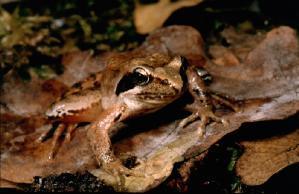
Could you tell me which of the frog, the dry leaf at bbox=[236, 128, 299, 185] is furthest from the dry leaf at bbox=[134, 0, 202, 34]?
the dry leaf at bbox=[236, 128, 299, 185]

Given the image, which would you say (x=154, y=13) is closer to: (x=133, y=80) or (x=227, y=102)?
(x=133, y=80)

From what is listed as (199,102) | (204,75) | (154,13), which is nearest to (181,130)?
(199,102)

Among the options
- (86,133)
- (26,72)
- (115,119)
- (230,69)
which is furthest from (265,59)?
(26,72)

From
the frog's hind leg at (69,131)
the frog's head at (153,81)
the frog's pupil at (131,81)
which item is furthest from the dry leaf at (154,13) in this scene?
the frog's hind leg at (69,131)

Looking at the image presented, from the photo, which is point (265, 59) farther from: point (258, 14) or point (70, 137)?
point (70, 137)

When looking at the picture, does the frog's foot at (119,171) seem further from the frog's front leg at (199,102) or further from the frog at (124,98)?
the frog's front leg at (199,102)

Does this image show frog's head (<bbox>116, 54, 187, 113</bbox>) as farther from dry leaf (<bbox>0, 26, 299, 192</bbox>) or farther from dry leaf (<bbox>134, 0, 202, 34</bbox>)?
dry leaf (<bbox>134, 0, 202, 34</bbox>)

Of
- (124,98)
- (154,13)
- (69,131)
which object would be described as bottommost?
(69,131)
